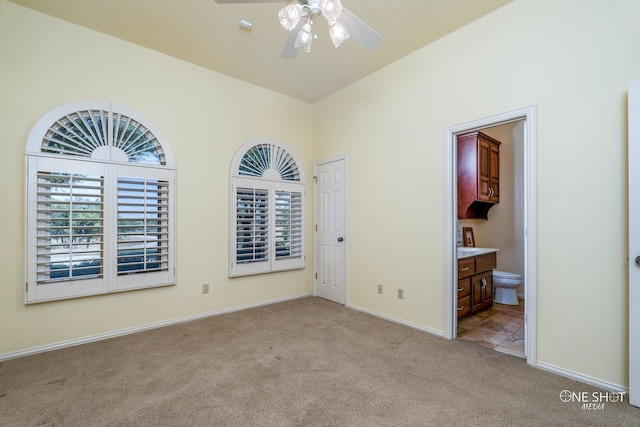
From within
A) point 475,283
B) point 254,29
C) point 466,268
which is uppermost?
point 254,29

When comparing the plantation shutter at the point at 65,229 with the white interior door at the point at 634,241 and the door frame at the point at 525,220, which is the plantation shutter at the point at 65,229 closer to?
the door frame at the point at 525,220

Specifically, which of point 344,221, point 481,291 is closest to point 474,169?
point 481,291

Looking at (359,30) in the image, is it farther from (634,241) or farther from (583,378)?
(583,378)

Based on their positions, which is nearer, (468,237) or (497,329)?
(497,329)

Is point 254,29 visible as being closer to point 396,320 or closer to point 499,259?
point 396,320

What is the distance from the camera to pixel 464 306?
3.44 metres

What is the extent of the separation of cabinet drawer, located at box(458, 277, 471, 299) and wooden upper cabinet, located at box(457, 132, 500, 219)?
1085 mm

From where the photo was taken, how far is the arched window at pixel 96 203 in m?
2.59

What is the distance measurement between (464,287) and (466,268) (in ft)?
0.74

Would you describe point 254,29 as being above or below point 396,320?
above

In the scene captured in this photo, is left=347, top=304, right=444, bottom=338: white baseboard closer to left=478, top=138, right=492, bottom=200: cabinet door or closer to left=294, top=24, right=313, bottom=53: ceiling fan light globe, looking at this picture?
left=478, top=138, right=492, bottom=200: cabinet door

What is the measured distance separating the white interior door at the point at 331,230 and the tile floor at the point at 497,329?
1.56 metres

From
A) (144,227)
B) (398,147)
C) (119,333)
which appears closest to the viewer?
(119,333)

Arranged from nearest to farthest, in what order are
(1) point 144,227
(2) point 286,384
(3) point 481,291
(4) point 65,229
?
(2) point 286,384, (4) point 65,229, (1) point 144,227, (3) point 481,291
